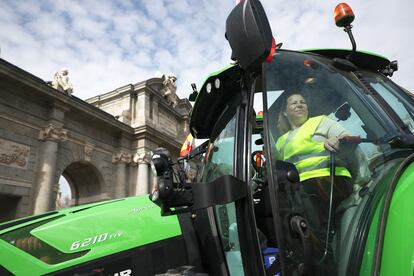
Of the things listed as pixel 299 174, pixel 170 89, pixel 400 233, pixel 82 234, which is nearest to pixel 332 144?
pixel 299 174

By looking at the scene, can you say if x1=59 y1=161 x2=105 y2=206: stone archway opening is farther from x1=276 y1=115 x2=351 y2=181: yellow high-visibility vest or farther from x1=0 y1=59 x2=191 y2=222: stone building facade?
x1=276 y1=115 x2=351 y2=181: yellow high-visibility vest

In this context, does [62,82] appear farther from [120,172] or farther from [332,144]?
[332,144]

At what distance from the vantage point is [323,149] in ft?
5.23

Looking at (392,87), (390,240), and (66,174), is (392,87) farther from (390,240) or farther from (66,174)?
(66,174)

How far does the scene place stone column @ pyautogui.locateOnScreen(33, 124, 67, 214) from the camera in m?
12.6

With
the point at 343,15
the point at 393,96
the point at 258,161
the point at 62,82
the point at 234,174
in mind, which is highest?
the point at 62,82

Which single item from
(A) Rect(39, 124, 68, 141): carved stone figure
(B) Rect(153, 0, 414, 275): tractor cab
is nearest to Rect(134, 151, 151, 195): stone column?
(A) Rect(39, 124, 68, 141): carved stone figure

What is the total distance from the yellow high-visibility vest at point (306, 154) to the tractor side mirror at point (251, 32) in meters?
0.43

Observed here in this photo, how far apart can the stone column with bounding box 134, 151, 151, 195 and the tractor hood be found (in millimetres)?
15899

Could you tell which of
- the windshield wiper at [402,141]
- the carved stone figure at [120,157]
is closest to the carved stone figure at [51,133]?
the carved stone figure at [120,157]

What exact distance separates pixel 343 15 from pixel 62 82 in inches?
622

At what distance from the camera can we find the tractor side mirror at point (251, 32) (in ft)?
4.42

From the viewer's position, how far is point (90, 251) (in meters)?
1.73

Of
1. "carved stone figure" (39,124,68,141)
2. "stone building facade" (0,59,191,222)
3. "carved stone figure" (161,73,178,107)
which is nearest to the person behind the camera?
"stone building facade" (0,59,191,222)
